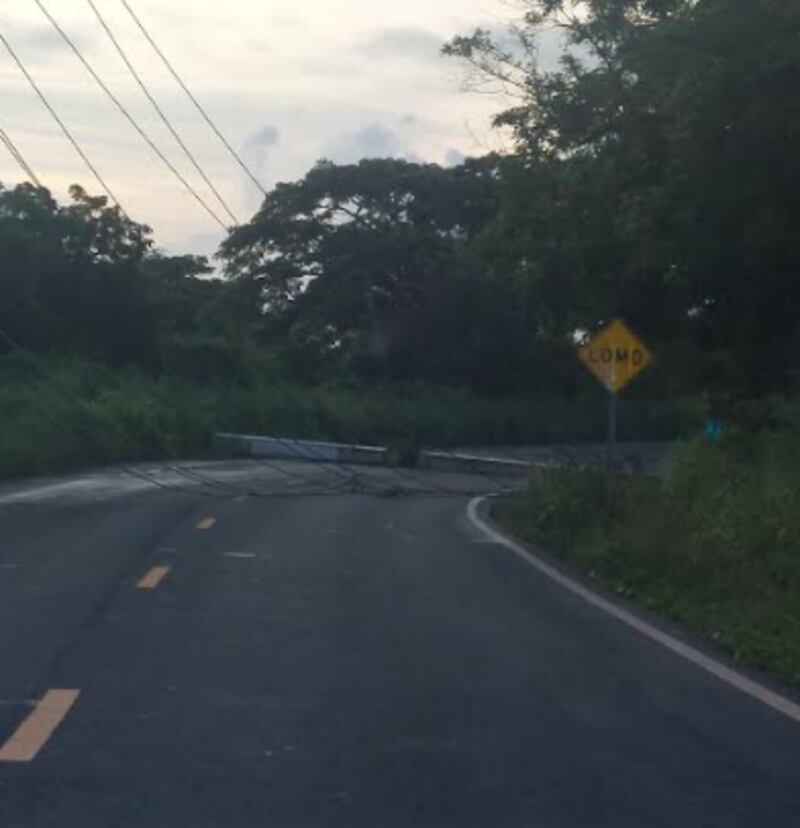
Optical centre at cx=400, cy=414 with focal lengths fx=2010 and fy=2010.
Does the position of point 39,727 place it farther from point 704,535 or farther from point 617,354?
point 617,354

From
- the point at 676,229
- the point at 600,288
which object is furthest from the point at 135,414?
the point at 676,229

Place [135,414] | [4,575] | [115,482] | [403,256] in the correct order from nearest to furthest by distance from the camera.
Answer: [4,575]
[115,482]
[135,414]
[403,256]

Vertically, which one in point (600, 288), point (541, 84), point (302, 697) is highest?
point (541, 84)

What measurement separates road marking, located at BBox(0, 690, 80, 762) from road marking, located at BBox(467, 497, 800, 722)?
13.3ft

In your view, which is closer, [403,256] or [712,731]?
[712,731]

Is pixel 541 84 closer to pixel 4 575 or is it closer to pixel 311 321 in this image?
pixel 4 575

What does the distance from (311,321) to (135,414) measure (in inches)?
735

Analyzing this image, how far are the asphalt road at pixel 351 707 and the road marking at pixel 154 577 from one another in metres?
0.05

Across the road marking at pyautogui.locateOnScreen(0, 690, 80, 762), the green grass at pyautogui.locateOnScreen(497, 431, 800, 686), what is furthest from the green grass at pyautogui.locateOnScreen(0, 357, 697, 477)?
the road marking at pyautogui.locateOnScreen(0, 690, 80, 762)

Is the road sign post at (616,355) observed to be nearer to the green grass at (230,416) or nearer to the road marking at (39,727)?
the road marking at (39,727)

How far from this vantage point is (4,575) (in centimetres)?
1822

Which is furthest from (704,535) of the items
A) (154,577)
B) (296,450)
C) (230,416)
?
(230,416)

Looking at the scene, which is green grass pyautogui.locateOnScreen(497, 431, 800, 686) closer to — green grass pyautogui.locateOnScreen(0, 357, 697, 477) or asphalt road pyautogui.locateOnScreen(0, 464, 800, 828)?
asphalt road pyautogui.locateOnScreen(0, 464, 800, 828)

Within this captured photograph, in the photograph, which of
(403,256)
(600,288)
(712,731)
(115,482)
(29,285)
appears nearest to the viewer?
(712,731)
